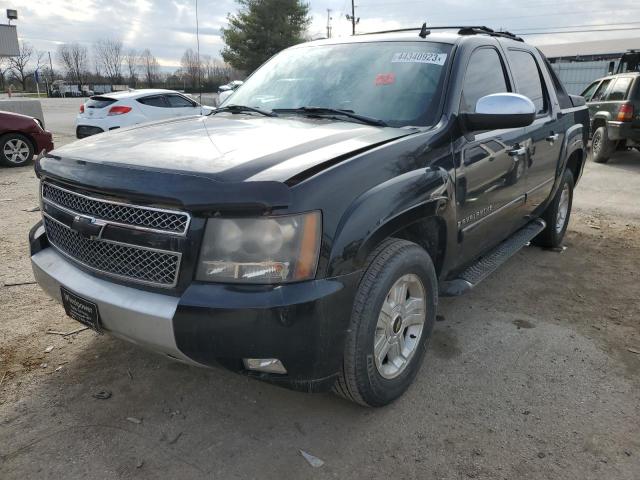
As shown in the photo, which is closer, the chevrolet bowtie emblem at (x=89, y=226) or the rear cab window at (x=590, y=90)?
the chevrolet bowtie emblem at (x=89, y=226)

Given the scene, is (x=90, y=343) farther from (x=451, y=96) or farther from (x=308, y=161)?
(x=451, y=96)

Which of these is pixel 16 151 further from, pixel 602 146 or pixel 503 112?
pixel 602 146

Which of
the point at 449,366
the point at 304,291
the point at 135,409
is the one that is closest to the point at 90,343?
the point at 135,409

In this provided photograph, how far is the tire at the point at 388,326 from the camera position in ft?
7.62

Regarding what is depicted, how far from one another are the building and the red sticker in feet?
22.1

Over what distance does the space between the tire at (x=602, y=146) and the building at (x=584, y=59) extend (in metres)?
1.44

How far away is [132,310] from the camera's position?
217cm

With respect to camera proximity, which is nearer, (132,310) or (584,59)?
(132,310)

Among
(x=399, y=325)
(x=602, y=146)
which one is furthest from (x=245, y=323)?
(x=602, y=146)

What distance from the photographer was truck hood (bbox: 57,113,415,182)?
7.11 feet

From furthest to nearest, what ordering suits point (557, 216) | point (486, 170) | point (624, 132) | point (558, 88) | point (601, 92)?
point (601, 92) → point (624, 132) → point (557, 216) → point (558, 88) → point (486, 170)

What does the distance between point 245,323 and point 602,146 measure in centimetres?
1103

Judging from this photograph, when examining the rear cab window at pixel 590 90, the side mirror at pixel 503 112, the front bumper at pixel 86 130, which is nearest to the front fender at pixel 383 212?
the side mirror at pixel 503 112

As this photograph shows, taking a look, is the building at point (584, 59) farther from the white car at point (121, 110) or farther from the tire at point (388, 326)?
the white car at point (121, 110)
